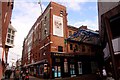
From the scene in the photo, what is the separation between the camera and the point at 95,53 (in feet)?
114

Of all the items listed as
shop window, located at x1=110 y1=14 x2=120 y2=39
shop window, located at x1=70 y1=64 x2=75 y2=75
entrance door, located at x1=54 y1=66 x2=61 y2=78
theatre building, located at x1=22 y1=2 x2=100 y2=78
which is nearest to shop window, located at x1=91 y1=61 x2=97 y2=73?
theatre building, located at x1=22 y1=2 x2=100 y2=78

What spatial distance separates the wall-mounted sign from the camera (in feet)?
94.0

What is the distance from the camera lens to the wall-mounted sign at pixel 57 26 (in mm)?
28638

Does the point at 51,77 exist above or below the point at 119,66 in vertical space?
below

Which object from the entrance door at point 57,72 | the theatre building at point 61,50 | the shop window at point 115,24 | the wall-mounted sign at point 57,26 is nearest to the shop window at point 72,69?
the theatre building at point 61,50

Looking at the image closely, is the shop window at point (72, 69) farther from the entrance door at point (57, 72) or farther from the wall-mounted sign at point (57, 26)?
the wall-mounted sign at point (57, 26)

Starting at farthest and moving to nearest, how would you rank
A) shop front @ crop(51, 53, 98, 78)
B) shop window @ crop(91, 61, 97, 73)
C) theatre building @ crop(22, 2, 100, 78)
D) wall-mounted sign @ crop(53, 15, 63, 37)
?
1. shop window @ crop(91, 61, 97, 73)
2. wall-mounted sign @ crop(53, 15, 63, 37)
3. theatre building @ crop(22, 2, 100, 78)
4. shop front @ crop(51, 53, 98, 78)

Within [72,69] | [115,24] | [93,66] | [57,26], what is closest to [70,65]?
[72,69]

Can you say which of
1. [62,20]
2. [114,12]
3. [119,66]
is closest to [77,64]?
[62,20]

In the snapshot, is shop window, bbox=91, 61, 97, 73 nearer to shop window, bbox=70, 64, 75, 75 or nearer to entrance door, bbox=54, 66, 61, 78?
shop window, bbox=70, 64, 75, 75

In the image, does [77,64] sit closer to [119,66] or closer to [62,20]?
[62,20]

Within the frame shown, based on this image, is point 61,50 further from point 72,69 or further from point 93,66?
point 93,66

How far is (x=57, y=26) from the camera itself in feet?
95.4

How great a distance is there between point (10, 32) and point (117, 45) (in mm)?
10657
